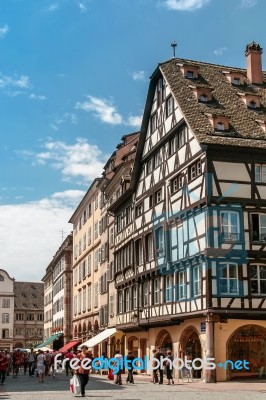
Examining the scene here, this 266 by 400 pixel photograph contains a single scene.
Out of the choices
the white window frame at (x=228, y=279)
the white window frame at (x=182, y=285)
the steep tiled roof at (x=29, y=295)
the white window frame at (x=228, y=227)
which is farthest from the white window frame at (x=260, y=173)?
the steep tiled roof at (x=29, y=295)

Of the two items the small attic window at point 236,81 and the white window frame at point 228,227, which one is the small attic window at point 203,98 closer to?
the small attic window at point 236,81

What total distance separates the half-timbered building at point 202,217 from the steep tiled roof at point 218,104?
6 centimetres

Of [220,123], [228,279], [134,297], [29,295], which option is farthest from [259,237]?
[29,295]

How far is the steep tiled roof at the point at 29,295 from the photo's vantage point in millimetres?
124250

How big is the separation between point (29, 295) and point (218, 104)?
98153 millimetres

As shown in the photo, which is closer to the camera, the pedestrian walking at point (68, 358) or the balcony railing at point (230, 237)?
the balcony railing at point (230, 237)

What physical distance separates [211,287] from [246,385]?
14.6 ft

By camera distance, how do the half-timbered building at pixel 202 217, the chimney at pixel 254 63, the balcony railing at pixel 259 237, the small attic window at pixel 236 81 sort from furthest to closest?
the chimney at pixel 254 63 → the small attic window at pixel 236 81 → the balcony railing at pixel 259 237 → the half-timbered building at pixel 202 217

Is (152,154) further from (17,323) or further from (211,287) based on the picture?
(17,323)

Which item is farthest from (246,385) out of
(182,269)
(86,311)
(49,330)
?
(49,330)

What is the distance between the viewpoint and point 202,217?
98.9 feet

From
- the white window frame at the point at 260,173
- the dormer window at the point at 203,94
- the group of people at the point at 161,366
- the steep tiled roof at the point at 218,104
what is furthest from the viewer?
the dormer window at the point at 203,94

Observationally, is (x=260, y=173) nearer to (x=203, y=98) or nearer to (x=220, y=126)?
(x=220, y=126)

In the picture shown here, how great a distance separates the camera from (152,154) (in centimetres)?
3850
